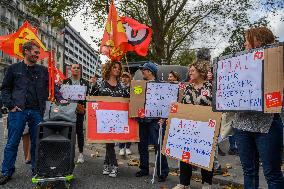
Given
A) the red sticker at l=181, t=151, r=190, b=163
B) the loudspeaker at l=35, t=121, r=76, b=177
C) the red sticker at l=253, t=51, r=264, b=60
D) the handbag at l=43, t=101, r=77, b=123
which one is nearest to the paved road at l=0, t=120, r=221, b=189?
the loudspeaker at l=35, t=121, r=76, b=177

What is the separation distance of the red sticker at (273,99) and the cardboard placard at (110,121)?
11.2 feet

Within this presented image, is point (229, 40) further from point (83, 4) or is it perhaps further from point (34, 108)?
point (34, 108)

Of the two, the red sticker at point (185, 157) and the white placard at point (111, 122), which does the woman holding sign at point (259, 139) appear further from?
the white placard at point (111, 122)

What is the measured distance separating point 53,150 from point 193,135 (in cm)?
198

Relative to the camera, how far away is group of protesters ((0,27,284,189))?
153 inches

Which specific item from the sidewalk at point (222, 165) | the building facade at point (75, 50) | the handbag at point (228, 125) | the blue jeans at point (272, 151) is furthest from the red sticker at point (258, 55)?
the building facade at point (75, 50)

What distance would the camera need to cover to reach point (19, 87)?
6.32 meters

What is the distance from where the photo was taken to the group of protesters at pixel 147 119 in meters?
3.89

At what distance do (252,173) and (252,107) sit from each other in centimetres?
71

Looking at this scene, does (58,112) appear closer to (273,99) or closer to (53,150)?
(53,150)

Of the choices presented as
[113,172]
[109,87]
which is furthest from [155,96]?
[113,172]

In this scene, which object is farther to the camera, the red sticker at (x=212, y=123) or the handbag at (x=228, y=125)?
the red sticker at (x=212, y=123)

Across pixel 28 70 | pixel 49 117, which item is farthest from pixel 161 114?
pixel 28 70

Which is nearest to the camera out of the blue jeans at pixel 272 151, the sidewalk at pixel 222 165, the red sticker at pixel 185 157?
the blue jeans at pixel 272 151
